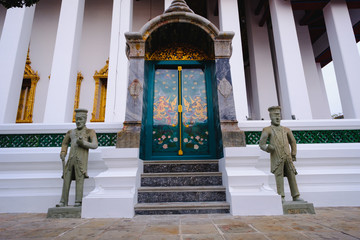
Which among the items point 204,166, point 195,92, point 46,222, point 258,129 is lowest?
point 46,222

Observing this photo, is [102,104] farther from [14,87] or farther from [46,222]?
[46,222]

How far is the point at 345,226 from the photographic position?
6.66ft

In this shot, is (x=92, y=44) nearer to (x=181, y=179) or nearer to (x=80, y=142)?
(x=80, y=142)

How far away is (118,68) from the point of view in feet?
18.2

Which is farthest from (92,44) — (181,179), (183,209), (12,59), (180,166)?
(183,209)

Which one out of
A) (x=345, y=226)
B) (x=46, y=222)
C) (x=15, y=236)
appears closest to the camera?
(x=15, y=236)

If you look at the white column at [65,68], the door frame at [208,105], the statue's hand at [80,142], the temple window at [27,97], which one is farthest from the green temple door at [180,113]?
the temple window at [27,97]

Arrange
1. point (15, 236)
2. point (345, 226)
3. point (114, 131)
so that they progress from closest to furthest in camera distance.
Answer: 1. point (15, 236)
2. point (345, 226)
3. point (114, 131)

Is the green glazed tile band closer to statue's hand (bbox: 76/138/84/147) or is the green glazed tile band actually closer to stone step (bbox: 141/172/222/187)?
statue's hand (bbox: 76/138/84/147)

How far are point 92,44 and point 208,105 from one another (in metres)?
6.06

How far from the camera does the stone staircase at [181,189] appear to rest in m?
2.80

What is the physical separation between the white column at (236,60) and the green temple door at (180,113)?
1288mm

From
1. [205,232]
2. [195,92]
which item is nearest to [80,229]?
[205,232]

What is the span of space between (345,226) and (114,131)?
139 inches
